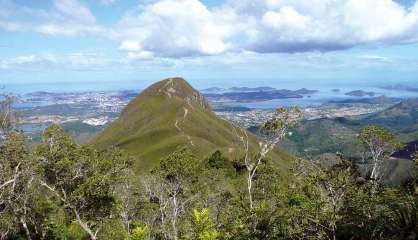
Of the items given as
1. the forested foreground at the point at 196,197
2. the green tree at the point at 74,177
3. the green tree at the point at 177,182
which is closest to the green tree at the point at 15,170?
the forested foreground at the point at 196,197

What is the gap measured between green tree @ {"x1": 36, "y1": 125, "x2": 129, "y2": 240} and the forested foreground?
0.09m

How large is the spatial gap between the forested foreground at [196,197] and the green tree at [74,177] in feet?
0.29

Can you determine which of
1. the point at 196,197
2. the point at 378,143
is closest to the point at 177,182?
the point at 196,197

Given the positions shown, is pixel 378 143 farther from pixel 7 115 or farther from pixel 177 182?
pixel 7 115

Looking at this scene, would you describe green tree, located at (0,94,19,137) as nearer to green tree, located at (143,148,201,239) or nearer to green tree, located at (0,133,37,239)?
green tree, located at (0,133,37,239)

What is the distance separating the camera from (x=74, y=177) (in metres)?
40.0

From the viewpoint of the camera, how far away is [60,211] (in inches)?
2333

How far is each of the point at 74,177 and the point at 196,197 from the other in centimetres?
2508

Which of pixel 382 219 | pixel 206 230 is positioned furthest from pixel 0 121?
pixel 382 219

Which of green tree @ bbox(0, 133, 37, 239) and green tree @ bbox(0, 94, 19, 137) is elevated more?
green tree @ bbox(0, 94, 19, 137)

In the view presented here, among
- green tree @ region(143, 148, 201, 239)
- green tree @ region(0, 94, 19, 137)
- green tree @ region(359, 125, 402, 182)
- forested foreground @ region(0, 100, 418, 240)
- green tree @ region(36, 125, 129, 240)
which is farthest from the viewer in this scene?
green tree @ region(143, 148, 201, 239)

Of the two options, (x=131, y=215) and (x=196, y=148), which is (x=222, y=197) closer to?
(x=131, y=215)

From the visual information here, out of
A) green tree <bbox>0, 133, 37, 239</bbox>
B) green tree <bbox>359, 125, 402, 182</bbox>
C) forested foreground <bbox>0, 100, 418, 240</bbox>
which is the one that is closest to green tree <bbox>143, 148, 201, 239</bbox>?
forested foreground <bbox>0, 100, 418, 240</bbox>

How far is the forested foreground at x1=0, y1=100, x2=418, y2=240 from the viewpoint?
27.2m
